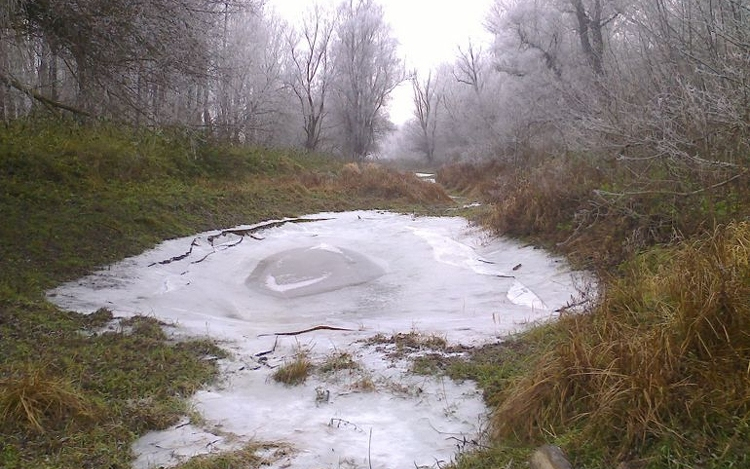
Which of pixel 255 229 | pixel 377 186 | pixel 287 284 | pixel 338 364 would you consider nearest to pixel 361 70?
pixel 377 186

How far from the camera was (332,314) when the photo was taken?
663 cm

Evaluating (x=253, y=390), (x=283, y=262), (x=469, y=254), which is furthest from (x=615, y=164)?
(x=253, y=390)

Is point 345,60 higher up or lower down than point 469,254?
higher up

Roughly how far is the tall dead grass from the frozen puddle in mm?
544

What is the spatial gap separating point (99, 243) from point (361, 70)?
93.8 ft

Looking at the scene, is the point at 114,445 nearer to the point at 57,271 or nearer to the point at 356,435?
the point at 356,435

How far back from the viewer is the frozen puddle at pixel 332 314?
352 cm

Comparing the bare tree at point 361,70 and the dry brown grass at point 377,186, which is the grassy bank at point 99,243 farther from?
the bare tree at point 361,70

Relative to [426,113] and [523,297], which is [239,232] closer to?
[523,297]

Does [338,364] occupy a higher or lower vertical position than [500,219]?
lower

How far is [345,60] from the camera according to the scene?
1366 inches

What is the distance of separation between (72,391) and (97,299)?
8.86 ft

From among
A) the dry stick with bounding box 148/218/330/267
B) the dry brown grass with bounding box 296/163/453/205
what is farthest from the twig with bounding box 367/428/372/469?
the dry brown grass with bounding box 296/163/453/205

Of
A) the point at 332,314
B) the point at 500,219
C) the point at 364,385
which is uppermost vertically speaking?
the point at 500,219
